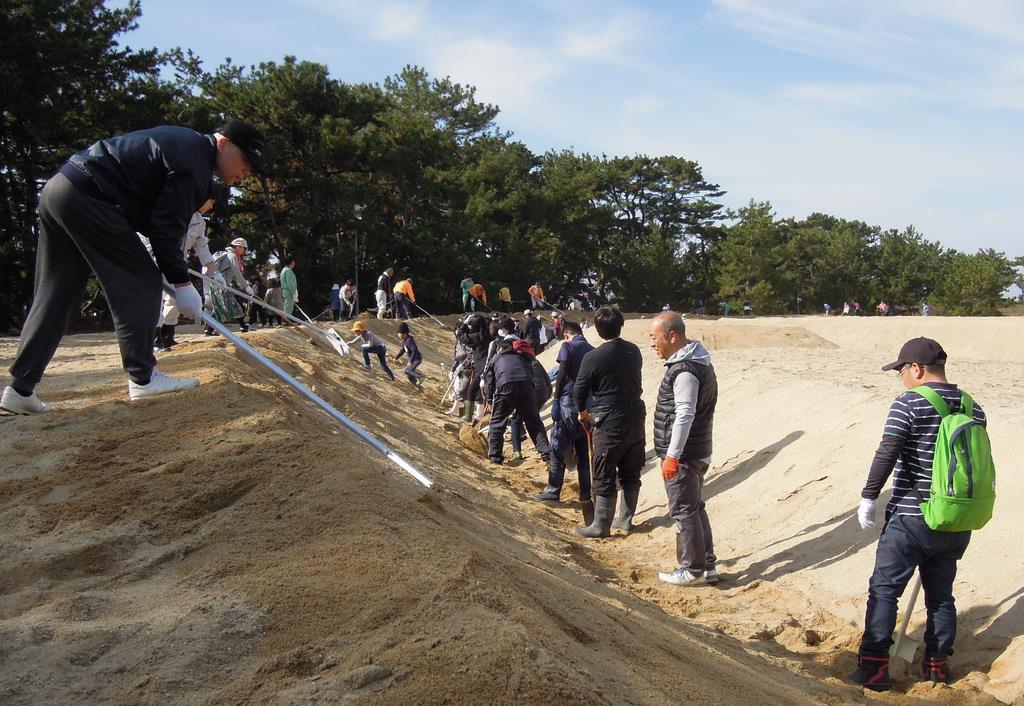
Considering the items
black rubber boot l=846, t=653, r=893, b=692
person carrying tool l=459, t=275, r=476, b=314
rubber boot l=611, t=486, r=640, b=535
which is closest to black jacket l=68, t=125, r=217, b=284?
black rubber boot l=846, t=653, r=893, b=692

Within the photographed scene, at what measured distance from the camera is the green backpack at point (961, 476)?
4242mm

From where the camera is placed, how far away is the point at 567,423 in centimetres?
887

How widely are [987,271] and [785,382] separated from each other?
53820 millimetres

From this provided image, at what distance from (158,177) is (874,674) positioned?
4597 millimetres

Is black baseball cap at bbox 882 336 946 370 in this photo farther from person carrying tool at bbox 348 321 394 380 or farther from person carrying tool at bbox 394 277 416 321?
person carrying tool at bbox 394 277 416 321

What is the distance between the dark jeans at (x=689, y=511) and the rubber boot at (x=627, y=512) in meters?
1.40

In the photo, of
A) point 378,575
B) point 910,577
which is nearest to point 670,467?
point 910,577

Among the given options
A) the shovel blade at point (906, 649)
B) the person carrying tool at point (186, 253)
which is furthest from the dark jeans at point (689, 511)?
the person carrying tool at point (186, 253)

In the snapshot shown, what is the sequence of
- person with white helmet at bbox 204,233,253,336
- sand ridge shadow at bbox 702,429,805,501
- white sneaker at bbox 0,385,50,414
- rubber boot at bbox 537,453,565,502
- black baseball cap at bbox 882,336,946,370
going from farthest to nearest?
1. person with white helmet at bbox 204,233,253,336
2. rubber boot at bbox 537,453,565,502
3. sand ridge shadow at bbox 702,429,805,501
4. white sneaker at bbox 0,385,50,414
5. black baseball cap at bbox 882,336,946,370

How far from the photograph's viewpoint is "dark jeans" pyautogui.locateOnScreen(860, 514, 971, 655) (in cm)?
446

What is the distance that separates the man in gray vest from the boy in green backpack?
1.51 metres

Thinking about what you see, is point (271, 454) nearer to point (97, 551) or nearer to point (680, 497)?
point (97, 551)

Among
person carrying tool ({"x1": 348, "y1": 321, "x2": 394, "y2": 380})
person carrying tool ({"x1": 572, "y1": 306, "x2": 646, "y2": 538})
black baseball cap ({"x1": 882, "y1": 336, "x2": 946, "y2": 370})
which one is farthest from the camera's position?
person carrying tool ({"x1": 348, "y1": 321, "x2": 394, "y2": 380})

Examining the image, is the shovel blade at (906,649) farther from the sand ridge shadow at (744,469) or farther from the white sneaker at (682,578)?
the sand ridge shadow at (744,469)
